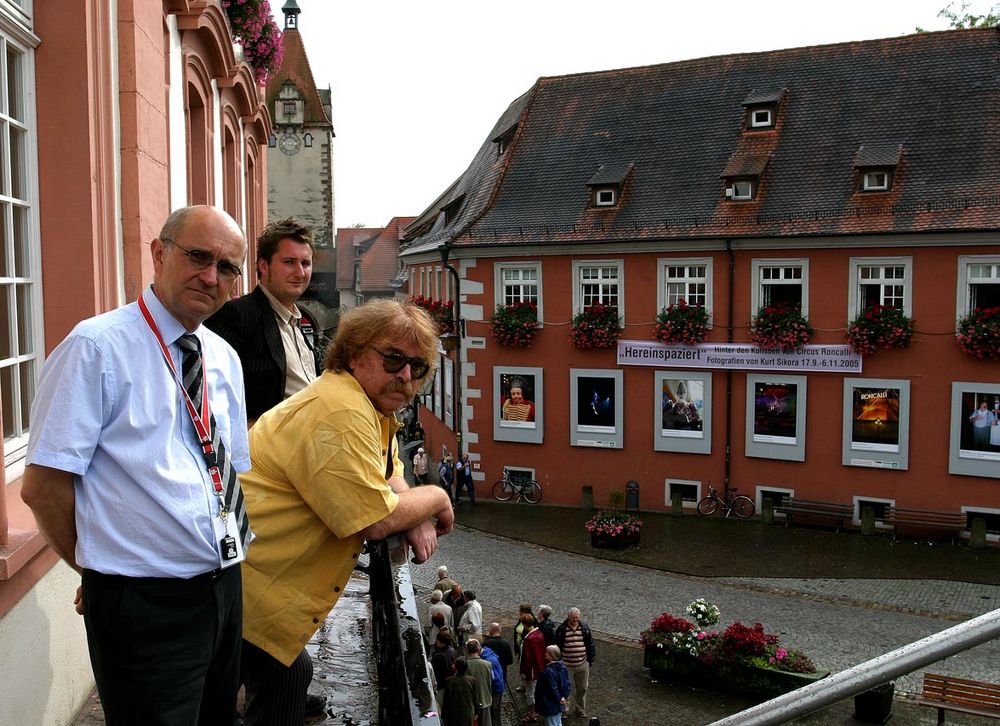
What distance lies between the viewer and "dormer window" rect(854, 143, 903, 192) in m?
21.7

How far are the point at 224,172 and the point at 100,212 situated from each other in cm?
776

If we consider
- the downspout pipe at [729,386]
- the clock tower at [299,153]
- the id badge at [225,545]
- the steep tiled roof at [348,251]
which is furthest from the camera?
the steep tiled roof at [348,251]

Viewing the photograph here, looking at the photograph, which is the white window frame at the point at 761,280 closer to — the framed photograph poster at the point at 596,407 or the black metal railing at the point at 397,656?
the framed photograph poster at the point at 596,407

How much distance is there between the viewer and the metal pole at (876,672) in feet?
5.63

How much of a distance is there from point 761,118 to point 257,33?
1629cm

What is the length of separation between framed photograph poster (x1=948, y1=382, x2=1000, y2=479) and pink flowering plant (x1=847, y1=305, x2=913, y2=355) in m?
1.47

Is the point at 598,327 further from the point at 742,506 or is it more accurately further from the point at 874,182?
the point at 874,182

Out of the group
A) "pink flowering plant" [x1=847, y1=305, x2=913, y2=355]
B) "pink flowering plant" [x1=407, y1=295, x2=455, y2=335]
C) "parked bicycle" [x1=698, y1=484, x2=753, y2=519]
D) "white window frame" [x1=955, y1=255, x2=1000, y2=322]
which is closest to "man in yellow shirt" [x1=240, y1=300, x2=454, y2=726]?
"pink flowering plant" [x1=847, y1=305, x2=913, y2=355]

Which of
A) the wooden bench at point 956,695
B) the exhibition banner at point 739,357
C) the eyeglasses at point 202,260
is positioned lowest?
the wooden bench at point 956,695

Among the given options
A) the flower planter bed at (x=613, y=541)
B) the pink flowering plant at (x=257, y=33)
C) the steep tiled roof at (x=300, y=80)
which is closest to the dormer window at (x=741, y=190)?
the flower planter bed at (x=613, y=541)

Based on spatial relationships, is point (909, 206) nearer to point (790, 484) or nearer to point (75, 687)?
point (790, 484)

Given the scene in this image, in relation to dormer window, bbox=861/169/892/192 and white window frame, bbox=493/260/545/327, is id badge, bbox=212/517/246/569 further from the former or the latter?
white window frame, bbox=493/260/545/327

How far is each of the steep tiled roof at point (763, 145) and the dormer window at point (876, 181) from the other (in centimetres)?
22

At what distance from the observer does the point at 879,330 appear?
20953 mm
